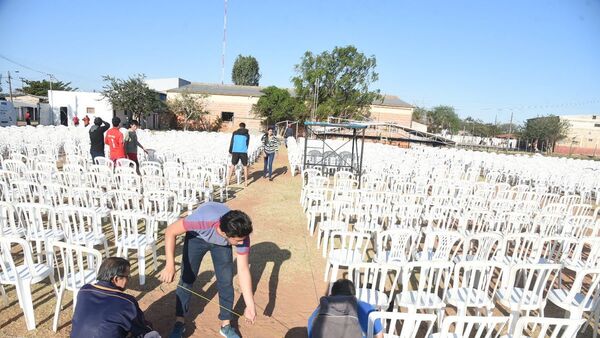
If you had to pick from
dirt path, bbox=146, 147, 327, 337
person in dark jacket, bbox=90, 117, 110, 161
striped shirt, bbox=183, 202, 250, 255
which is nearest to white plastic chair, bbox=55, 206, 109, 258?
dirt path, bbox=146, 147, 327, 337

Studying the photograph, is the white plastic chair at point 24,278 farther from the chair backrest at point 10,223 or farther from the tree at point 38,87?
the tree at point 38,87

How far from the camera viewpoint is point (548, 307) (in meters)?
4.33

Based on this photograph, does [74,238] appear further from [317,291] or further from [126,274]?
[317,291]

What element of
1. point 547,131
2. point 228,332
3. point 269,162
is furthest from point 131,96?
point 547,131

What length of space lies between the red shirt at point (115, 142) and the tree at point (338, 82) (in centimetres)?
3107

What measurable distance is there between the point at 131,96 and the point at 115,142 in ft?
89.7

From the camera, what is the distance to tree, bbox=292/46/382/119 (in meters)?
38.5

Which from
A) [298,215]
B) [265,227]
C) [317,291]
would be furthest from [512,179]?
[317,291]

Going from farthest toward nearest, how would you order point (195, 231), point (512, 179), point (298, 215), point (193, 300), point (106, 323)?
point (512, 179)
point (298, 215)
point (193, 300)
point (195, 231)
point (106, 323)

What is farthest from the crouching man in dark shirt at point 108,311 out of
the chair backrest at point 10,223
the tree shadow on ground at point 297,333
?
the chair backrest at point 10,223

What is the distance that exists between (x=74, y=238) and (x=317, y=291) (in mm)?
2974

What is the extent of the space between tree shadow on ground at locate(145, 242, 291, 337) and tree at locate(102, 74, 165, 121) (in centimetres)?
3069

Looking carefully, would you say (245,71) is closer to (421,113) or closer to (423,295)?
(421,113)

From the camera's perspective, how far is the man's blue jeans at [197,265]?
2.94 metres
